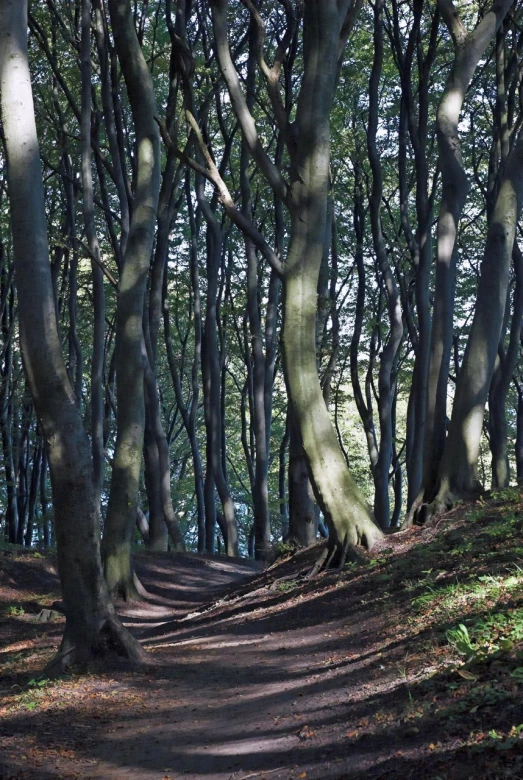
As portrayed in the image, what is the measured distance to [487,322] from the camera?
10562 mm

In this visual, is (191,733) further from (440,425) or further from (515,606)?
(440,425)

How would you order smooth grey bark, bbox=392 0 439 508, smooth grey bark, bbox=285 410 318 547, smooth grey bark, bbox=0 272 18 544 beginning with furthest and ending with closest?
1. smooth grey bark, bbox=0 272 18 544
2. smooth grey bark, bbox=392 0 439 508
3. smooth grey bark, bbox=285 410 318 547

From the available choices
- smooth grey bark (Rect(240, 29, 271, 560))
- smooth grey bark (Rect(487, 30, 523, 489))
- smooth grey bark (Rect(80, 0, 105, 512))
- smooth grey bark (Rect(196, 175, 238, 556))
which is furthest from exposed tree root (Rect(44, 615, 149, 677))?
smooth grey bark (Rect(196, 175, 238, 556))

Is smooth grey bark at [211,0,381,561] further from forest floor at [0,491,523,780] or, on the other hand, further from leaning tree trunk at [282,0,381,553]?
forest floor at [0,491,523,780]

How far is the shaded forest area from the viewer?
716cm

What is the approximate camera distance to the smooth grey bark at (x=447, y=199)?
11156 millimetres

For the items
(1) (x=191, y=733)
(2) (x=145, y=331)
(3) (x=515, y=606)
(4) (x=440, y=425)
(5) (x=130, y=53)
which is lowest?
(1) (x=191, y=733)

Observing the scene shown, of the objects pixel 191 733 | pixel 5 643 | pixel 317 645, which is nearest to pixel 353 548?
pixel 317 645

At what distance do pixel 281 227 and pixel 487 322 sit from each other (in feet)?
31.8

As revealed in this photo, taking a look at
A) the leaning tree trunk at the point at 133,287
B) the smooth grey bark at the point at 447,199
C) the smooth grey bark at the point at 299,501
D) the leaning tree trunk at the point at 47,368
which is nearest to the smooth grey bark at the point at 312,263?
the smooth grey bark at the point at 447,199

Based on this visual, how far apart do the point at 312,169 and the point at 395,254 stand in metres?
12.6

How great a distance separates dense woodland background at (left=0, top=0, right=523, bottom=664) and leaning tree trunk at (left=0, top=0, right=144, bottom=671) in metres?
0.03

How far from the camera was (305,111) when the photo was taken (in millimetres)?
10859

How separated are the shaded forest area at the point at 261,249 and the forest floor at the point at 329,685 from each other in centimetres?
55
